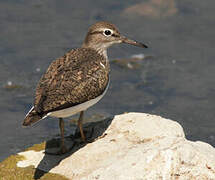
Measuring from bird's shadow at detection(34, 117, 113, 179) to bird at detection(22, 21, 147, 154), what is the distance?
173 mm

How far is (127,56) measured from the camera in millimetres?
15297

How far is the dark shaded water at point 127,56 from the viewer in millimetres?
12797

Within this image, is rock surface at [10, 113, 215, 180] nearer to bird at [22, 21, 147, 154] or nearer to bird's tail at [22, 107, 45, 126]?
bird at [22, 21, 147, 154]

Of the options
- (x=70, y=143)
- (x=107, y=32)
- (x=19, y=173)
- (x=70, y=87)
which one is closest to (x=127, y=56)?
(x=107, y=32)

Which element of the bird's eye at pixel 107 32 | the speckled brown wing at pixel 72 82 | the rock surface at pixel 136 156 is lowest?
the rock surface at pixel 136 156

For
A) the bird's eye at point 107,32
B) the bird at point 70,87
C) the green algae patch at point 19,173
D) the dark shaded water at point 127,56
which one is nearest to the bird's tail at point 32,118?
the bird at point 70,87

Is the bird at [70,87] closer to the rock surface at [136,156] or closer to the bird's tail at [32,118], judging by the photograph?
the bird's tail at [32,118]

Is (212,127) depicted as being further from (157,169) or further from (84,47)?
(157,169)

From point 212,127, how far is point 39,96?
550 centimetres

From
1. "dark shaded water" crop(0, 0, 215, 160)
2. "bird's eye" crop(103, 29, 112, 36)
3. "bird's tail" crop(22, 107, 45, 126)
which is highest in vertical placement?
"bird's eye" crop(103, 29, 112, 36)

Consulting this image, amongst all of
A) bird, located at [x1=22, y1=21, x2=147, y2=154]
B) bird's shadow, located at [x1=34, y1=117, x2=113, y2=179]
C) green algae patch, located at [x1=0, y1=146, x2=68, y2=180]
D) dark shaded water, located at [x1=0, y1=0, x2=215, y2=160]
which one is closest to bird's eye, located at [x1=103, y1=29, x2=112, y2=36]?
bird, located at [x1=22, y1=21, x2=147, y2=154]

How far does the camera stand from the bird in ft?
27.8

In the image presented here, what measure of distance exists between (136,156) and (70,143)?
226 centimetres

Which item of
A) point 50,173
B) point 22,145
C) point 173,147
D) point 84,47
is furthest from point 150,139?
point 22,145
